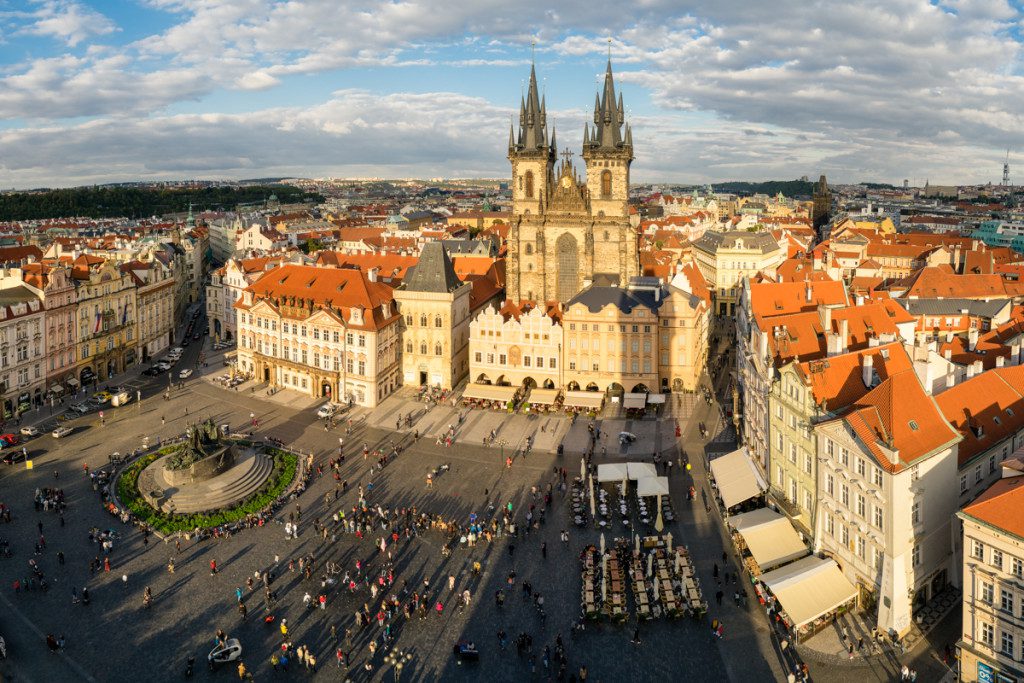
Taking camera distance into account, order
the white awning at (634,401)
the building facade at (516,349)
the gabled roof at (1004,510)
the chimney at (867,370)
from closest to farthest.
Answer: the gabled roof at (1004,510) → the chimney at (867,370) → the white awning at (634,401) → the building facade at (516,349)

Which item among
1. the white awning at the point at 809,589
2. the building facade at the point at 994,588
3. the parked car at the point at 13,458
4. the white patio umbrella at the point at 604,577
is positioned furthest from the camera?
the parked car at the point at 13,458

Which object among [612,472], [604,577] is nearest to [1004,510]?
[604,577]

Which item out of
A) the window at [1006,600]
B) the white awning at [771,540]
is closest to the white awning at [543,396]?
the white awning at [771,540]

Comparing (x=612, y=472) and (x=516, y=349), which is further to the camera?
(x=516, y=349)

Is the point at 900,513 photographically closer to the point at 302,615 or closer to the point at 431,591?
the point at 431,591

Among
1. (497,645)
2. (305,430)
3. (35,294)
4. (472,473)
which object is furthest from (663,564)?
(35,294)

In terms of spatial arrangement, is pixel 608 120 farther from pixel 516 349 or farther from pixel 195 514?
pixel 195 514

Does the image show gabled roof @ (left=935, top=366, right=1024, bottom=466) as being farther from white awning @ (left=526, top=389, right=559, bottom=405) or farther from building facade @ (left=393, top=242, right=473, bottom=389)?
building facade @ (left=393, top=242, right=473, bottom=389)

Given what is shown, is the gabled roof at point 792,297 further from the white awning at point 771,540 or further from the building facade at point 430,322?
the building facade at point 430,322
